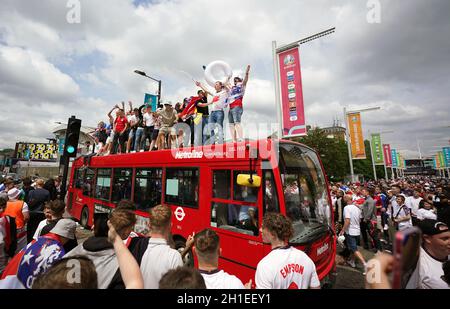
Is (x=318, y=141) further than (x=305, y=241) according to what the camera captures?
Yes

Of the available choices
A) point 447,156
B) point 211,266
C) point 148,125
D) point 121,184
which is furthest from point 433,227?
point 447,156

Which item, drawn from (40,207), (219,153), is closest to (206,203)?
(219,153)

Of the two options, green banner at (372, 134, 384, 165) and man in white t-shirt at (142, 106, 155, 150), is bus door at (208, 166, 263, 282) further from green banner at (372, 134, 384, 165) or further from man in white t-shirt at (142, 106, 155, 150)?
green banner at (372, 134, 384, 165)

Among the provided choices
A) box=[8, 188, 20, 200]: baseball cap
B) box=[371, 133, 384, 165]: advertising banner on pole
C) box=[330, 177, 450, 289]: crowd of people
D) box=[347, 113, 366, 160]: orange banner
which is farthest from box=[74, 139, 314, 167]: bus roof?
box=[371, 133, 384, 165]: advertising banner on pole

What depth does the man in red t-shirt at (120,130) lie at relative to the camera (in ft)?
31.9

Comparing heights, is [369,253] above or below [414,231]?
below

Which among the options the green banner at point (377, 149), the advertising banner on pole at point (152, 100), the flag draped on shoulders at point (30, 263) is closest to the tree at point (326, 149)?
the green banner at point (377, 149)

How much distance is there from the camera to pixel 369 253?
7223mm

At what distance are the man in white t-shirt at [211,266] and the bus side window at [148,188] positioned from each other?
424 cm

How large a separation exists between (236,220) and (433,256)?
276 centimetres

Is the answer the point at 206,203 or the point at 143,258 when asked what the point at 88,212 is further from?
the point at 143,258

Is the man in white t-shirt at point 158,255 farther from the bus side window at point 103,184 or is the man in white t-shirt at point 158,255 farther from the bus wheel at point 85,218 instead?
the bus wheel at point 85,218

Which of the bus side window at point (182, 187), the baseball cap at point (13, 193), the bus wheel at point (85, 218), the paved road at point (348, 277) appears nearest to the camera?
the paved road at point (348, 277)
